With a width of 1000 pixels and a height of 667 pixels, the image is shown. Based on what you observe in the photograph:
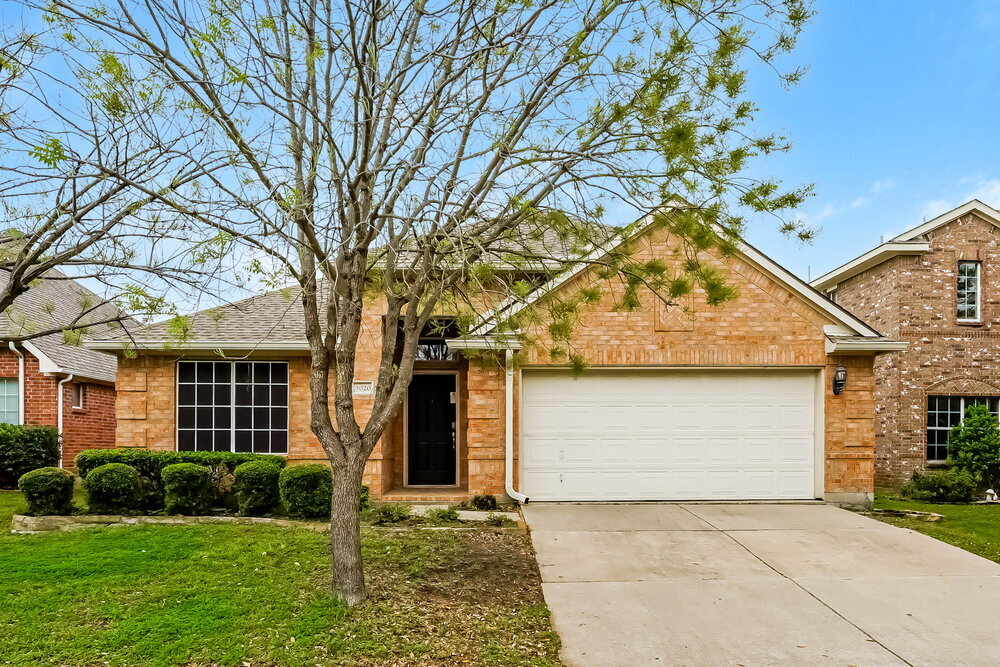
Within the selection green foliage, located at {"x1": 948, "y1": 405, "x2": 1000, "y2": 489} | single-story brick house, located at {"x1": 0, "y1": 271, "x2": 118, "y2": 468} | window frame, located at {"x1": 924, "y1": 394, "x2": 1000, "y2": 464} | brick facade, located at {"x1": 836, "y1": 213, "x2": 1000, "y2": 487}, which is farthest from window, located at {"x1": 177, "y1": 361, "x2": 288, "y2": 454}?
window frame, located at {"x1": 924, "y1": 394, "x2": 1000, "y2": 464}

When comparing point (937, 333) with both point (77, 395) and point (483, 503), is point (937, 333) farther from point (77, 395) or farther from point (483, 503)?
point (77, 395)

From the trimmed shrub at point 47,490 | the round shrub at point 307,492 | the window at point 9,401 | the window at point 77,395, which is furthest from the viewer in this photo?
the window at point 77,395

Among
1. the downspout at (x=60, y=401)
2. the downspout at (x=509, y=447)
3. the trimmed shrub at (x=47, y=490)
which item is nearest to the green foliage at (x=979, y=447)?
the downspout at (x=509, y=447)

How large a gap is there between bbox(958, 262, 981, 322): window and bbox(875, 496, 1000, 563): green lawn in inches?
189

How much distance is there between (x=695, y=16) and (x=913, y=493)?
11.8 meters

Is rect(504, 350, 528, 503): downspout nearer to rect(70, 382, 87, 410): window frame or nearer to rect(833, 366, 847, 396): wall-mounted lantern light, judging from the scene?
rect(833, 366, 847, 396): wall-mounted lantern light

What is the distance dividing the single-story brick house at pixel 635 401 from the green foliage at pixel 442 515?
778 mm

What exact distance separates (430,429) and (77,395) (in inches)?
346

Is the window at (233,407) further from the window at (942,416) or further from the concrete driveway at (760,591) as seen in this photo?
the window at (942,416)

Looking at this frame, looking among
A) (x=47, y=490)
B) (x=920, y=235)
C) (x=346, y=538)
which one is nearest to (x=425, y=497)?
(x=346, y=538)

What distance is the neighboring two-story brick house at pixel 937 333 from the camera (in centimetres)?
1498

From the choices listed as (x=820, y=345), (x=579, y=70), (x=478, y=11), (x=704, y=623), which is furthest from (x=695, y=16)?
(x=820, y=345)

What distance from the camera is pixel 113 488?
9844 millimetres

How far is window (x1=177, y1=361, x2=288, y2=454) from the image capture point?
38.6ft
